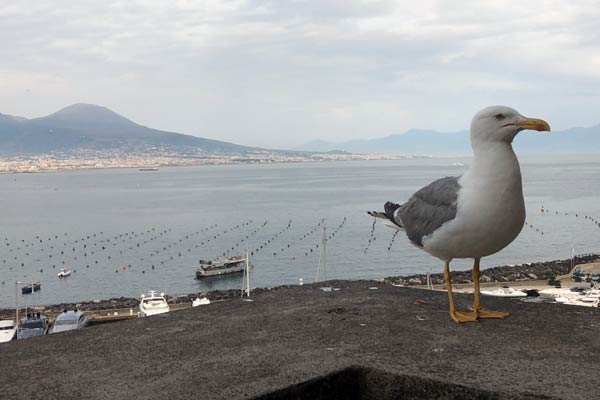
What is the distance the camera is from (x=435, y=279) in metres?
24.5

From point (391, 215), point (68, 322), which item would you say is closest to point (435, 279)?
point (68, 322)

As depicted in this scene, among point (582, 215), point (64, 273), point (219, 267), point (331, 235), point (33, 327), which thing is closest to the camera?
point (33, 327)

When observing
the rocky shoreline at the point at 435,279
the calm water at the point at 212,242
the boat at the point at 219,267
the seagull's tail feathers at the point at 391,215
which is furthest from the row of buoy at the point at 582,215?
the seagull's tail feathers at the point at 391,215

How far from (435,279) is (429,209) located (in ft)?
75.2

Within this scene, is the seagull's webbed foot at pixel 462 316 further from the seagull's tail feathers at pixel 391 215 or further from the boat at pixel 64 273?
the boat at pixel 64 273

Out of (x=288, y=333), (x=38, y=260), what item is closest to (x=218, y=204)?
(x=38, y=260)

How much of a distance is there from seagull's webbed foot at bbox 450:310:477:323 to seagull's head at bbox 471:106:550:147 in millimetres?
717

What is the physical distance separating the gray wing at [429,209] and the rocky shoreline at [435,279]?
57.6 feet

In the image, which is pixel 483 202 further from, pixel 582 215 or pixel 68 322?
pixel 582 215

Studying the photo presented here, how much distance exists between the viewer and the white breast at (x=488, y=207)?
7.32ft

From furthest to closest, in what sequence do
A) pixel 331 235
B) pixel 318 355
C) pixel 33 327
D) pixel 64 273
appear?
pixel 331 235, pixel 64 273, pixel 33 327, pixel 318 355

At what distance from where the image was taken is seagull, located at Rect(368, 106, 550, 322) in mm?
2240

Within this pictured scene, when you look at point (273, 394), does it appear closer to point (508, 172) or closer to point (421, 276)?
point (508, 172)

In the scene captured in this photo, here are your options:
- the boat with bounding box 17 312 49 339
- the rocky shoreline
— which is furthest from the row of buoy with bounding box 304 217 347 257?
the boat with bounding box 17 312 49 339
